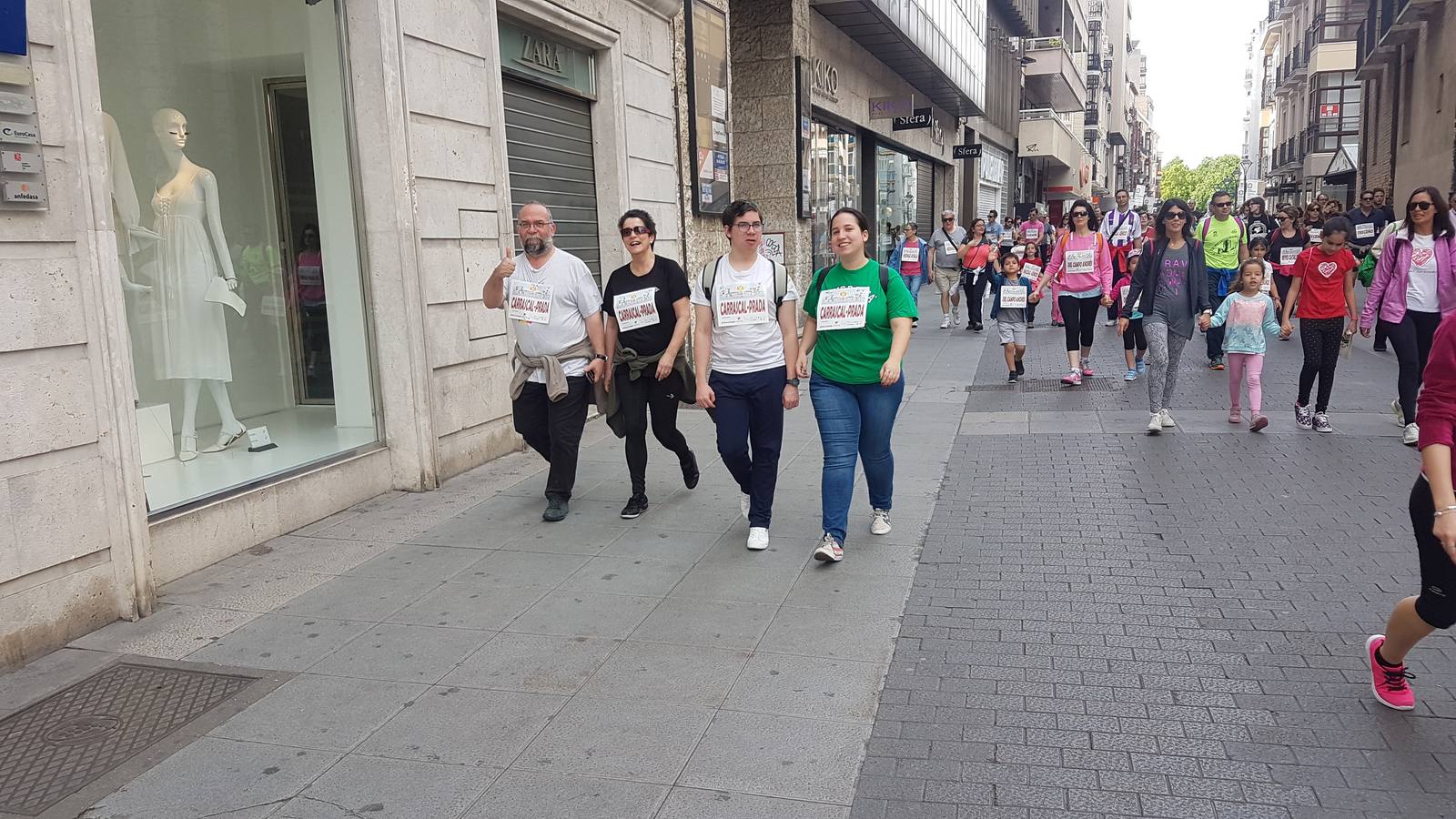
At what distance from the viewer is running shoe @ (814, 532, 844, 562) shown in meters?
5.37

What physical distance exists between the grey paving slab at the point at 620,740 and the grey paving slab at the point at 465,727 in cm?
8

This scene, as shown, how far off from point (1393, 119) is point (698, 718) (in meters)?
28.7

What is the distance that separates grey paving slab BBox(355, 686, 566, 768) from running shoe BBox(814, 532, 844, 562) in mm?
1866

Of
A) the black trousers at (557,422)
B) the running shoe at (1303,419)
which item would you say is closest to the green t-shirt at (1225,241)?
the running shoe at (1303,419)

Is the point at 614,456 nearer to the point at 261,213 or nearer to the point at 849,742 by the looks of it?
the point at 261,213

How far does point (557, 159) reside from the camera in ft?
31.7

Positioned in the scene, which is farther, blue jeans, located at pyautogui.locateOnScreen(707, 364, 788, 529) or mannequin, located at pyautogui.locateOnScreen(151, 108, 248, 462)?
mannequin, located at pyautogui.locateOnScreen(151, 108, 248, 462)

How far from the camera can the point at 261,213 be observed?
7043 millimetres

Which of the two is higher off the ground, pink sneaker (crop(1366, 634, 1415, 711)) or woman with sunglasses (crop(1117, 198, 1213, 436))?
woman with sunglasses (crop(1117, 198, 1213, 436))

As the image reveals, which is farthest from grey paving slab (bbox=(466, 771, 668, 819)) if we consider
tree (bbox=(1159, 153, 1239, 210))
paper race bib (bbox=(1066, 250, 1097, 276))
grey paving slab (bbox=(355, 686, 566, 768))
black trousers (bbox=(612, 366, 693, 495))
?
tree (bbox=(1159, 153, 1239, 210))

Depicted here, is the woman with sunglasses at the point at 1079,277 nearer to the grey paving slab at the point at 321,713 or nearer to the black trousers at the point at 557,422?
the black trousers at the point at 557,422

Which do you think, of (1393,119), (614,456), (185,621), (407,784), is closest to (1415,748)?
(407,784)

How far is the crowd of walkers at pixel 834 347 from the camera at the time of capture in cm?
366

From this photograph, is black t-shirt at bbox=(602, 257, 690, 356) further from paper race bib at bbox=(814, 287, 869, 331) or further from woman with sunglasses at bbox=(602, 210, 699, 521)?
paper race bib at bbox=(814, 287, 869, 331)
